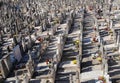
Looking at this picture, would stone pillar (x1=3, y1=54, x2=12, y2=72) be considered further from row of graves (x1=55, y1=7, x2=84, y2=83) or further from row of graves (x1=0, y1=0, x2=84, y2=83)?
row of graves (x1=55, y1=7, x2=84, y2=83)

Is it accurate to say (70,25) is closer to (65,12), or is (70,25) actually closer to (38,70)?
(65,12)

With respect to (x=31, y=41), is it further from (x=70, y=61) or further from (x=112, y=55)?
(x=112, y=55)

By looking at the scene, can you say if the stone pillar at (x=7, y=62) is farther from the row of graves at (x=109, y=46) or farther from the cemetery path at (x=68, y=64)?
the row of graves at (x=109, y=46)

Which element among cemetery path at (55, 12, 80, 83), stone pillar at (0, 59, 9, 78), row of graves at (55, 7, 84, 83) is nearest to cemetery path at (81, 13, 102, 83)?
row of graves at (55, 7, 84, 83)

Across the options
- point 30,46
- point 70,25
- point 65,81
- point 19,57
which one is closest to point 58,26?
point 70,25

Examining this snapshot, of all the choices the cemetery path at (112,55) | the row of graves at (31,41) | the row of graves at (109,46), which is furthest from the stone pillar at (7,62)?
the cemetery path at (112,55)

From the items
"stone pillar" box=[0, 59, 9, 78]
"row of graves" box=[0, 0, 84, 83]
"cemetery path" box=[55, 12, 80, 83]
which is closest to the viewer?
"cemetery path" box=[55, 12, 80, 83]
